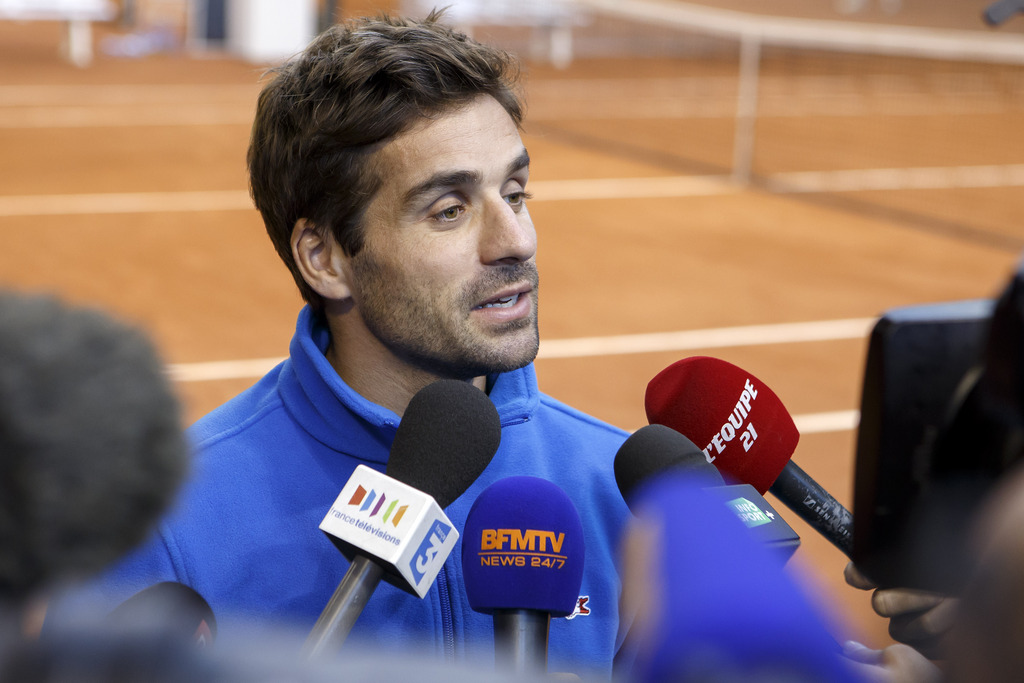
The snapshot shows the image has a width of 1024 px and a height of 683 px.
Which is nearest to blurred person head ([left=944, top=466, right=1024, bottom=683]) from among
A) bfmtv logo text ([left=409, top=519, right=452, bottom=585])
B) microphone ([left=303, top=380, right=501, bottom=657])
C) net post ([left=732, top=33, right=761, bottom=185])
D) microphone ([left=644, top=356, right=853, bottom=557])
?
microphone ([left=303, top=380, right=501, bottom=657])

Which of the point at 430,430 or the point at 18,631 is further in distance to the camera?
the point at 430,430

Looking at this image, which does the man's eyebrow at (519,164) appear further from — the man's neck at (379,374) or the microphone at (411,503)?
the microphone at (411,503)

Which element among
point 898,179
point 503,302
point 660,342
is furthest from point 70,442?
point 898,179

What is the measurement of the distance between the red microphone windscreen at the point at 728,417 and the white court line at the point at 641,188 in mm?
9830

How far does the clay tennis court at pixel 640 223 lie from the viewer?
24.5 ft

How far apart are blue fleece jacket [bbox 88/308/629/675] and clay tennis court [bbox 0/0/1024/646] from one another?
3.81 ft

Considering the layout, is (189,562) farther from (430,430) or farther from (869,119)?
(869,119)

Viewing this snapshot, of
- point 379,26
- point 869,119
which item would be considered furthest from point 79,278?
point 869,119

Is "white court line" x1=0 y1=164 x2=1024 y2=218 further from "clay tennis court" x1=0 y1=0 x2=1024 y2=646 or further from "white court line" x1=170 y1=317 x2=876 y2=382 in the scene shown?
"white court line" x1=170 y1=317 x2=876 y2=382

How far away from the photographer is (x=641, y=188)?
12828mm

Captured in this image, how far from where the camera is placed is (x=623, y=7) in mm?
18016

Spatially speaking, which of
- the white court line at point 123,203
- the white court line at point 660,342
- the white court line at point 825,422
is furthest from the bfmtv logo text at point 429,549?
the white court line at point 123,203

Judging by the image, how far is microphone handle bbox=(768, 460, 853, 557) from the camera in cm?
193

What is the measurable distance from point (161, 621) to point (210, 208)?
11.2m
